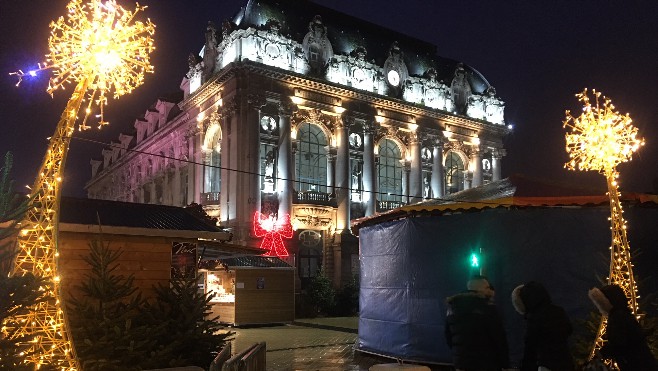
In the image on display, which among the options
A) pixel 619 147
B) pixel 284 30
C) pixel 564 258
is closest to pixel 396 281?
pixel 564 258

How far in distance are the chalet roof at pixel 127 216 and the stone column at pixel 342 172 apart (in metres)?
26.2

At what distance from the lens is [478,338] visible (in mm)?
6680

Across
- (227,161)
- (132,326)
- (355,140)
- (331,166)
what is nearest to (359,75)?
(355,140)

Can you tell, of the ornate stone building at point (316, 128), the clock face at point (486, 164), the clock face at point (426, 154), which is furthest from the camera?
the clock face at point (486, 164)

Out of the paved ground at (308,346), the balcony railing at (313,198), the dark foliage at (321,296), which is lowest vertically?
the paved ground at (308,346)

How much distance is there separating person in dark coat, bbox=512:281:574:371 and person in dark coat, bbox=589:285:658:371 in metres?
0.42

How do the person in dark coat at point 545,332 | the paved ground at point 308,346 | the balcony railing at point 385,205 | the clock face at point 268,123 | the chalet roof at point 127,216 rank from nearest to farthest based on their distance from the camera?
the person in dark coat at point 545,332, the chalet roof at point 127,216, the paved ground at point 308,346, the clock face at point 268,123, the balcony railing at point 385,205

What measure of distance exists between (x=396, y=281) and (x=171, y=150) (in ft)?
123

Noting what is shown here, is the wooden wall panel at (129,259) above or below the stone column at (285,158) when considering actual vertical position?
below

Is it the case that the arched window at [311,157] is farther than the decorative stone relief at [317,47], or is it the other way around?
the decorative stone relief at [317,47]

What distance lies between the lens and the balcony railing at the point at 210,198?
38.0m

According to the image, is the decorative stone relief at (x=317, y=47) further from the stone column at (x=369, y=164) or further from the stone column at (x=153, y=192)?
the stone column at (x=153, y=192)

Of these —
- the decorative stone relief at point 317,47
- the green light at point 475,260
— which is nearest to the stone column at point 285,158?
the decorative stone relief at point 317,47

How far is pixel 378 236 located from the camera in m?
14.2
